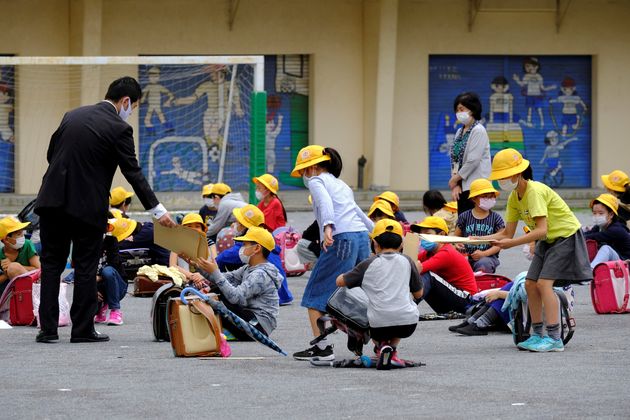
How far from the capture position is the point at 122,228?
13.6 m

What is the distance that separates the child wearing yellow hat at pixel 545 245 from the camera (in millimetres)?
10031

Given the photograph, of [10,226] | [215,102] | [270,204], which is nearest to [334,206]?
[10,226]

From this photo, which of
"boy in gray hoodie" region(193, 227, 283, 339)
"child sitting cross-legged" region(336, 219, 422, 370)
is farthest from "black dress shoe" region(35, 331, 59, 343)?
"child sitting cross-legged" region(336, 219, 422, 370)

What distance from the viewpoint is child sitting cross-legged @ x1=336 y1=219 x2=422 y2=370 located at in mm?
9266

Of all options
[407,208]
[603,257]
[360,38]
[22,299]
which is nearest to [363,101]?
[360,38]

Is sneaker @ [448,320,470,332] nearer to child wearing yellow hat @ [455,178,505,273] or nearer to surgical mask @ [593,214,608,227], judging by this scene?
child wearing yellow hat @ [455,178,505,273]

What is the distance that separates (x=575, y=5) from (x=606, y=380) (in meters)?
21.7

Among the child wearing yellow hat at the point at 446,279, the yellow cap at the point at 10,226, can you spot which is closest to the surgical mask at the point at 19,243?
the yellow cap at the point at 10,226

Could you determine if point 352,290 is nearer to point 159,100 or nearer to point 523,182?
point 523,182

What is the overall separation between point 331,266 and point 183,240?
40.7 inches

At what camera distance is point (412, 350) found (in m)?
10.3

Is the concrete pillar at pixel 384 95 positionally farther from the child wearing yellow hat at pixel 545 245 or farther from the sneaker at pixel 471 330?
the child wearing yellow hat at pixel 545 245

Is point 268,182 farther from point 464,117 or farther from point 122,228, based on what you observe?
point 464,117

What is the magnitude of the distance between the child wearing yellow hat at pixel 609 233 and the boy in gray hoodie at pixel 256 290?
3807 mm
